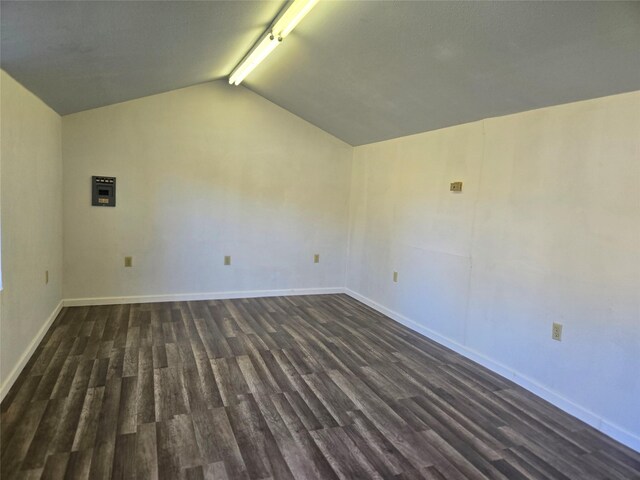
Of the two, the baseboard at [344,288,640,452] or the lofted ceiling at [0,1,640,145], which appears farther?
the baseboard at [344,288,640,452]

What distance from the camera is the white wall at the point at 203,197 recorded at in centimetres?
418

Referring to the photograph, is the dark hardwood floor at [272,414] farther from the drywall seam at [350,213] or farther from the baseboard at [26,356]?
the drywall seam at [350,213]

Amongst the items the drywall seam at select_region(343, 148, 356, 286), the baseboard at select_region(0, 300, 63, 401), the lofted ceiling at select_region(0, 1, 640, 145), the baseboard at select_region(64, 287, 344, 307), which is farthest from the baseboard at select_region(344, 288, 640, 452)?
the baseboard at select_region(0, 300, 63, 401)

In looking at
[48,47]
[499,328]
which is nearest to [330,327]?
[499,328]

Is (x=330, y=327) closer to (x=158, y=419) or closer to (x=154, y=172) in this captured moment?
(x=158, y=419)

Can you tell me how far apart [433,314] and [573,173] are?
1.81 m

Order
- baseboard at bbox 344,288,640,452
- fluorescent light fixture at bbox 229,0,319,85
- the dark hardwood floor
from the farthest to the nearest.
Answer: fluorescent light fixture at bbox 229,0,319,85
baseboard at bbox 344,288,640,452
the dark hardwood floor

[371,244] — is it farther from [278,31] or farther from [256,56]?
[278,31]

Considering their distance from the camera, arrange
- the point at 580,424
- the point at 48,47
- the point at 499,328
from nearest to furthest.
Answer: the point at 48,47
the point at 580,424
the point at 499,328

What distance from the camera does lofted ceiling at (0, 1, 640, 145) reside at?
75.7 inches

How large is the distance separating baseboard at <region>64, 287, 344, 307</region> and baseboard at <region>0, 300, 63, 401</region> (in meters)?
0.41

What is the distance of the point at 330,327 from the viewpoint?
13.1 feet

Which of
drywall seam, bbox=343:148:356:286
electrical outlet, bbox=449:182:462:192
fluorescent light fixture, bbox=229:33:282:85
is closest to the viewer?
fluorescent light fixture, bbox=229:33:282:85

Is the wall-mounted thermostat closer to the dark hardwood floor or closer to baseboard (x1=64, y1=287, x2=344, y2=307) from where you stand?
baseboard (x1=64, y1=287, x2=344, y2=307)
